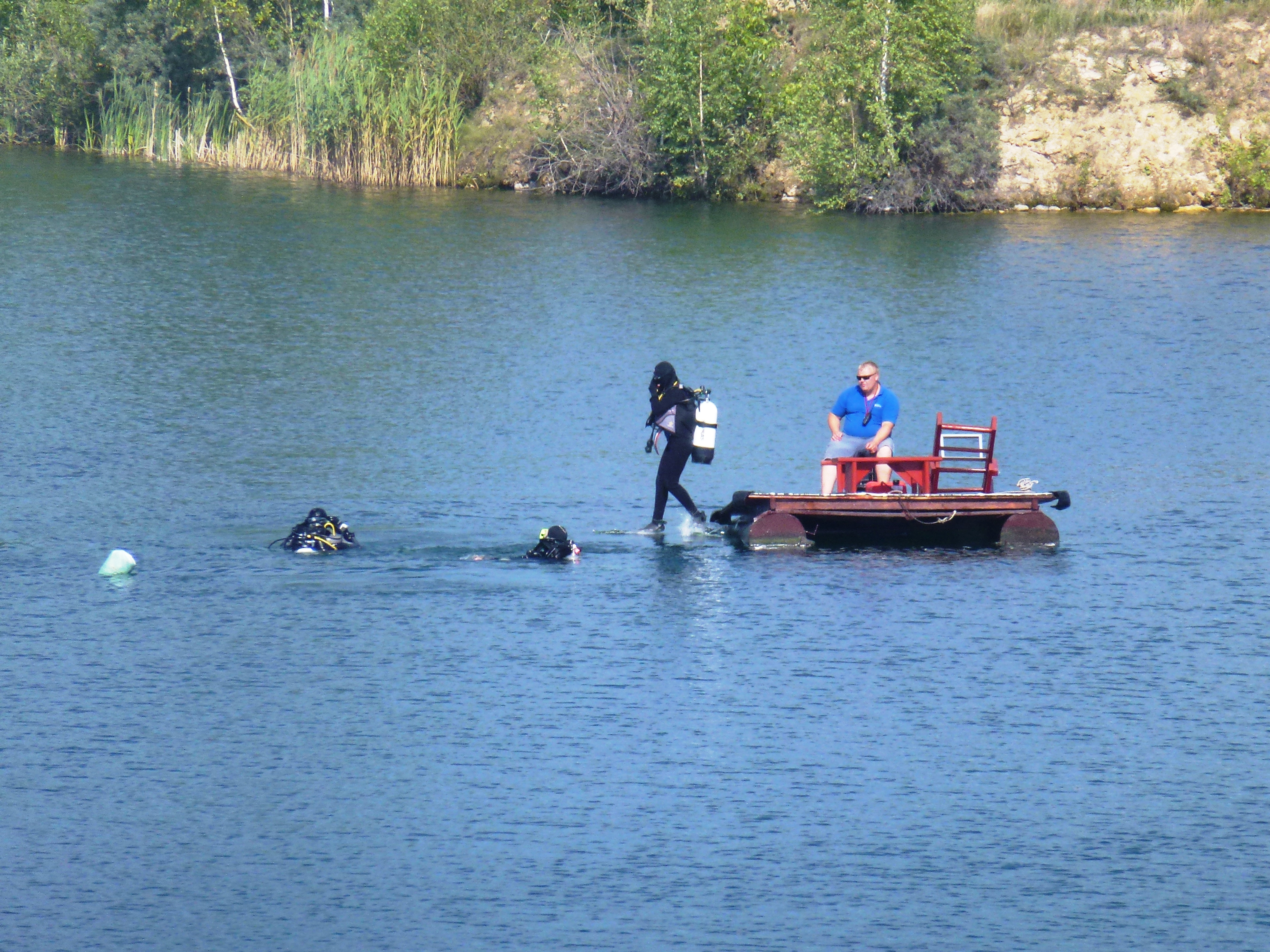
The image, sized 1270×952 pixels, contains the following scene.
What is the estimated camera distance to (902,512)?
58.7ft

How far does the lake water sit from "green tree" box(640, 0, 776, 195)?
19.7 metres

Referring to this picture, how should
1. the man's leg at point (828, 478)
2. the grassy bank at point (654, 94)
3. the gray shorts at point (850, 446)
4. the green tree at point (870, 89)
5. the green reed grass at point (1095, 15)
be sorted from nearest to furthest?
the man's leg at point (828, 478)
the gray shorts at point (850, 446)
the green tree at point (870, 89)
the grassy bank at point (654, 94)
the green reed grass at point (1095, 15)

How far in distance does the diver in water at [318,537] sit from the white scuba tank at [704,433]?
12.3 ft

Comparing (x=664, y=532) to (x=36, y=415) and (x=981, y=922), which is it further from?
(x=36, y=415)

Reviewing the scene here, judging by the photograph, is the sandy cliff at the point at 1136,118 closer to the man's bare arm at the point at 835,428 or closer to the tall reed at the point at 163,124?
the tall reed at the point at 163,124

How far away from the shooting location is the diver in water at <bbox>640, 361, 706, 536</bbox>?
1855 cm

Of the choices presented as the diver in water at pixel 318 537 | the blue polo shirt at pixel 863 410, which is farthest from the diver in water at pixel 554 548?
the blue polo shirt at pixel 863 410

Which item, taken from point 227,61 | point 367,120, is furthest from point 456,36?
point 227,61

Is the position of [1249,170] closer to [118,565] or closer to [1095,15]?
[1095,15]

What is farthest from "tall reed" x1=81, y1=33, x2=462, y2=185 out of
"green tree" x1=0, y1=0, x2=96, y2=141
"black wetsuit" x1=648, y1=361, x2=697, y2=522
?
"black wetsuit" x1=648, y1=361, x2=697, y2=522

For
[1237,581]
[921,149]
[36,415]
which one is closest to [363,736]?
[1237,581]

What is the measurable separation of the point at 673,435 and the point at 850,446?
191cm

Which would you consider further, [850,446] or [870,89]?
[870,89]

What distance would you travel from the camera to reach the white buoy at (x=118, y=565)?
1683 cm
